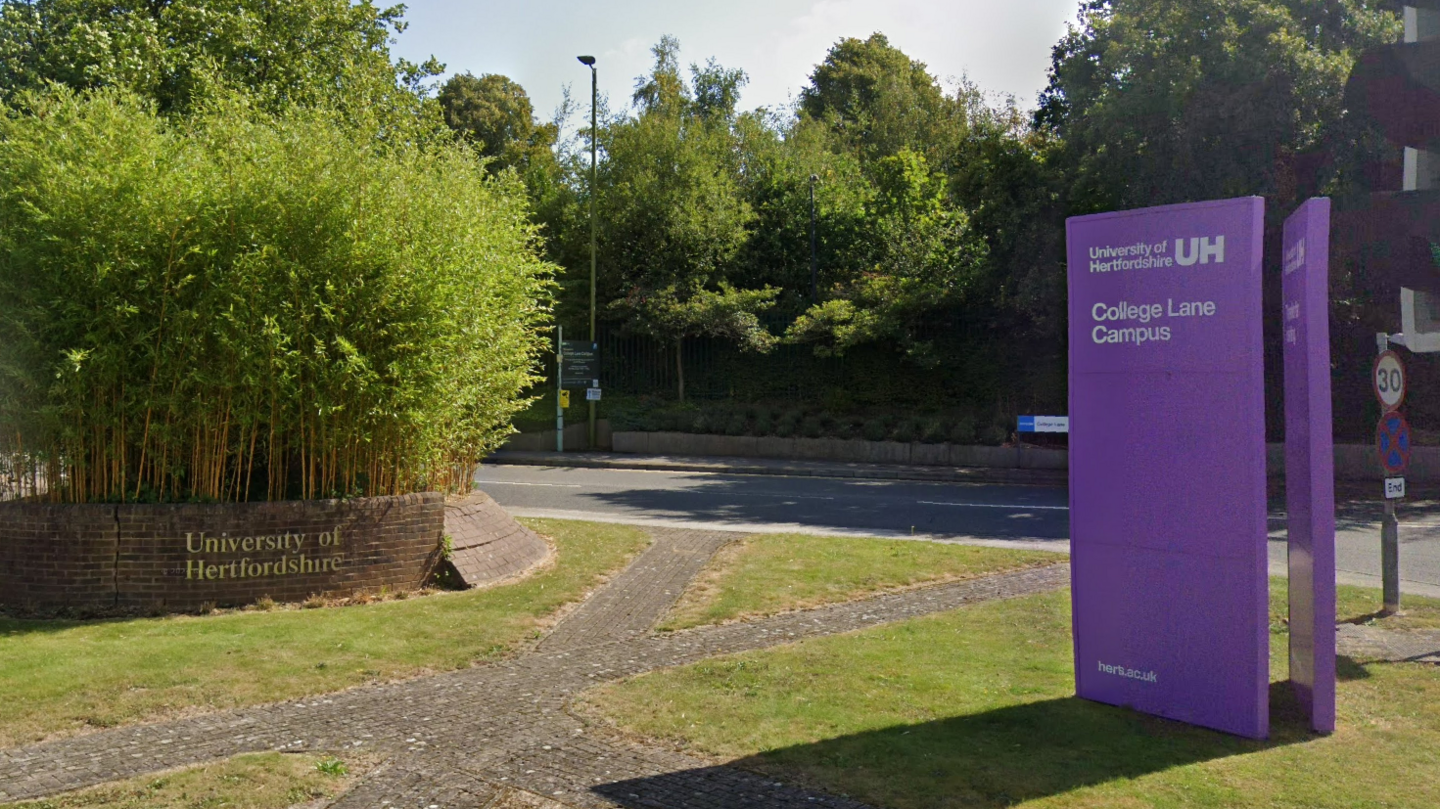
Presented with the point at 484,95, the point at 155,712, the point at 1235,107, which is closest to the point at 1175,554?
the point at 155,712

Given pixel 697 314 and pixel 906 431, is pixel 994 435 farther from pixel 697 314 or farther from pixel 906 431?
pixel 697 314

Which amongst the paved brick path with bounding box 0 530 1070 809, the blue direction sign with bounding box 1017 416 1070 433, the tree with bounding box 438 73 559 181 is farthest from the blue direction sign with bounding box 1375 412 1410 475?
the tree with bounding box 438 73 559 181

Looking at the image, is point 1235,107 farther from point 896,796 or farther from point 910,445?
point 896,796

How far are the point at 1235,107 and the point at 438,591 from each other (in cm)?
1605

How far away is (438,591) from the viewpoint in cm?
1038

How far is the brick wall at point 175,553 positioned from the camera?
9.30 meters

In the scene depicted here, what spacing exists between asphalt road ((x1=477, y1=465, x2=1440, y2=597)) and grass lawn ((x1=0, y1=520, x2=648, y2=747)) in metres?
5.61

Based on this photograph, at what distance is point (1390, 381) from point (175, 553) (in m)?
10.2

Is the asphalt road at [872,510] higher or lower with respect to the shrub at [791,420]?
lower

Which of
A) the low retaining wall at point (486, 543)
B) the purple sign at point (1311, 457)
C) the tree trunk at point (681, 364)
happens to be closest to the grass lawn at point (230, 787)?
the low retaining wall at point (486, 543)

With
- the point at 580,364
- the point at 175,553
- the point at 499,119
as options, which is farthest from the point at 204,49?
the point at 499,119

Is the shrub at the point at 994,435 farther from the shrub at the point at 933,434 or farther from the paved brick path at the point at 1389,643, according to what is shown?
the paved brick path at the point at 1389,643

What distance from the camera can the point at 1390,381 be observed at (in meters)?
9.33

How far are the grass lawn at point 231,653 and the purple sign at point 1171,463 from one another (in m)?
4.35
